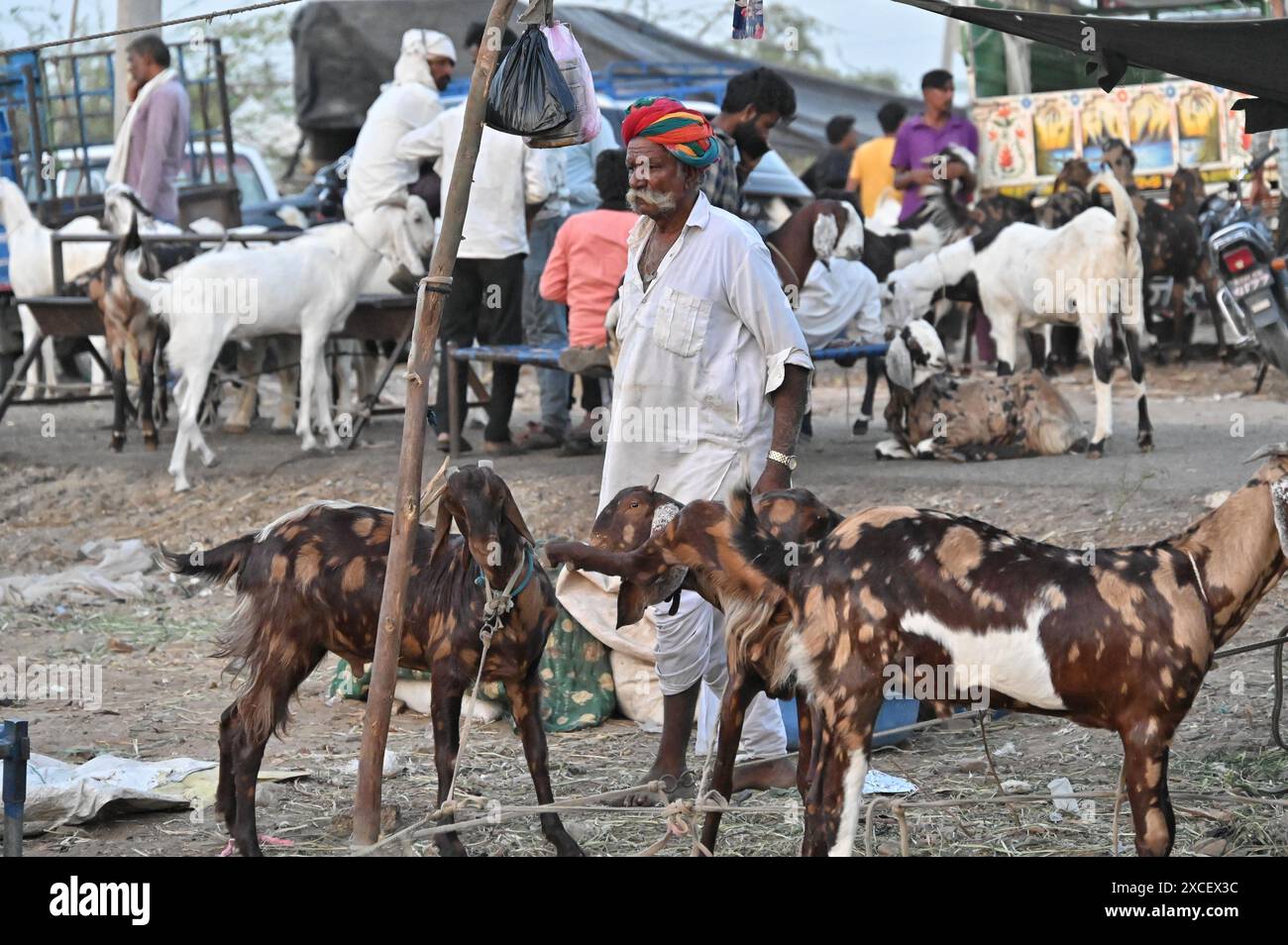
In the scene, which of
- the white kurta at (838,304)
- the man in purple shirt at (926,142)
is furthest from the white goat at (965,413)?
the man in purple shirt at (926,142)

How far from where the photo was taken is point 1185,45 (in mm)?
4898

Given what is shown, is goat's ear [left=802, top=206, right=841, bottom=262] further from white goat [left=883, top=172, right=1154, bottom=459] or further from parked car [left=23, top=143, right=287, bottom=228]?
parked car [left=23, top=143, right=287, bottom=228]

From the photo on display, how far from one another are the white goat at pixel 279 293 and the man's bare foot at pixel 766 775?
607 centimetres

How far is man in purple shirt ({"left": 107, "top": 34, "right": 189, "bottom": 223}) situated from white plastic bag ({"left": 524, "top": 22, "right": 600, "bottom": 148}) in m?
7.94

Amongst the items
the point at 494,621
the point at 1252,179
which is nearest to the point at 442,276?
the point at 494,621

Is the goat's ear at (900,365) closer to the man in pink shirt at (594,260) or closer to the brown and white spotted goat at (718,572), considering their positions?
the man in pink shirt at (594,260)

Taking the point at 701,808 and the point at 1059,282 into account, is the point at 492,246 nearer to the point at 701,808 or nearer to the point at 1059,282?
the point at 1059,282

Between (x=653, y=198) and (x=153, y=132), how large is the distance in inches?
324

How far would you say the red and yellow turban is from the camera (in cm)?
482

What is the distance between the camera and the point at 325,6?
60.0 feet

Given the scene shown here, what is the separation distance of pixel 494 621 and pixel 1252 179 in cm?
1002

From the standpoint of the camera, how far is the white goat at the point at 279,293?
10.8 m

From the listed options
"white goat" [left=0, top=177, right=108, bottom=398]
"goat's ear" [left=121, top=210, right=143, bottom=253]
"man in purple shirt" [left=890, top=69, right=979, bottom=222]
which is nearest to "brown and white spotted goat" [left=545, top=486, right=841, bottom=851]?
"goat's ear" [left=121, top=210, right=143, bottom=253]

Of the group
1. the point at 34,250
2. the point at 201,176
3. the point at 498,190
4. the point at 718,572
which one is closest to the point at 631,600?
the point at 718,572
